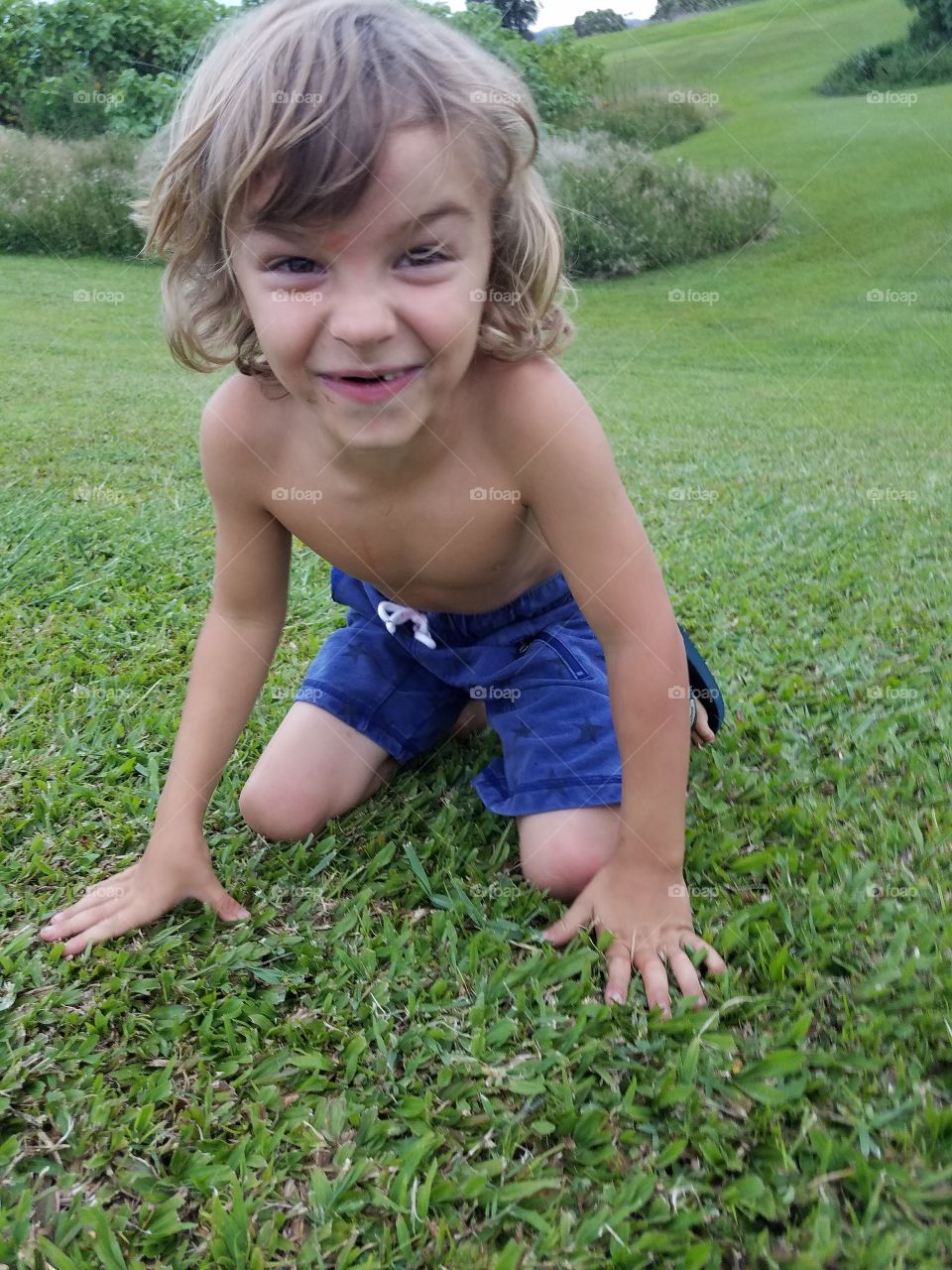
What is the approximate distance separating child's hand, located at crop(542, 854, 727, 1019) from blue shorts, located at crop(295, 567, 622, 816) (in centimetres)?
23

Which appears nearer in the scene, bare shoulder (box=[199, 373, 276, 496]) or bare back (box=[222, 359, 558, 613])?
bare back (box=[222, 359, 558, 613])

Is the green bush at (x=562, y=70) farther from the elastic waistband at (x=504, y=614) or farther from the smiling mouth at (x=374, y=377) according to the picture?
the smiling mouth at (x=374, y=377)

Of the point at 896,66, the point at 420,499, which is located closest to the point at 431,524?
the point at 420,499

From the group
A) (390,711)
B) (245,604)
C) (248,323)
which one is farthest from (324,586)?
(248,323)

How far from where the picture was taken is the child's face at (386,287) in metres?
1.46

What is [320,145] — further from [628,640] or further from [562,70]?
[562,70]

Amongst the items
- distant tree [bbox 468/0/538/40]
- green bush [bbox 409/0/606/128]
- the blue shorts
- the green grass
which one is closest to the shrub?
green bush [bbox 409/0/606/128]

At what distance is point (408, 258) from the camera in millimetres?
1513

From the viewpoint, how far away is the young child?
1490mm

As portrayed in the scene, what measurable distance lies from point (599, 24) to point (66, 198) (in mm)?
6358

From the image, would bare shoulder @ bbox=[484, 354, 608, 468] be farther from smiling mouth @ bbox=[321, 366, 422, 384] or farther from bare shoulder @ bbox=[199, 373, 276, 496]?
bare shoulder @ bbox=[199, 373, 276, 496]

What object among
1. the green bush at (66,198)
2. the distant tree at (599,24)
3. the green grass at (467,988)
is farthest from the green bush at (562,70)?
the green grass at (467,988)

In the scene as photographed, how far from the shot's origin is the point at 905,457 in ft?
17.8

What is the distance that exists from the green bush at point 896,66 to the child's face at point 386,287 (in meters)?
10.3
